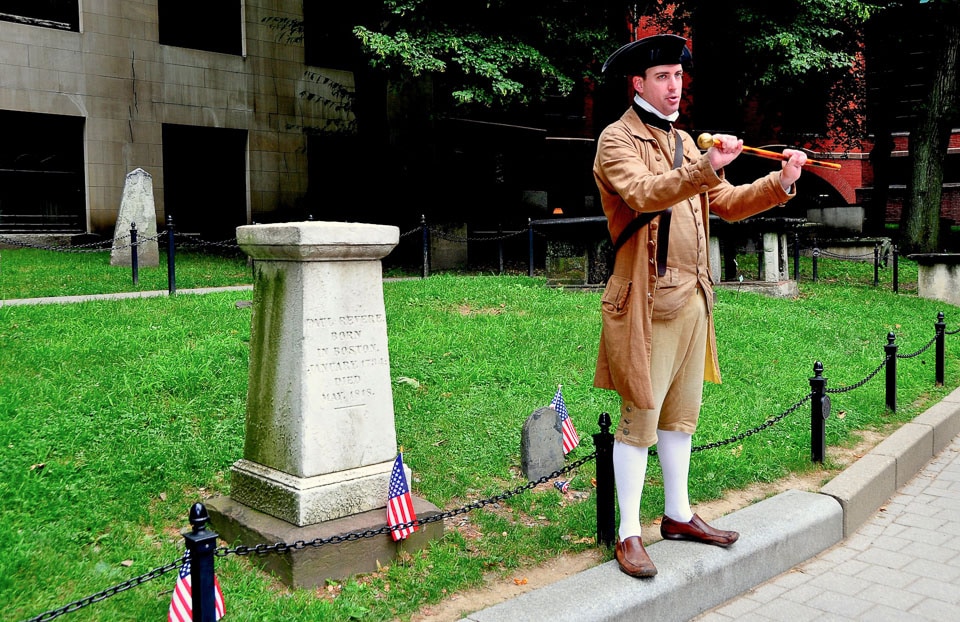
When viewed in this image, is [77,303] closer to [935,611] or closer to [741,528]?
[741,528]

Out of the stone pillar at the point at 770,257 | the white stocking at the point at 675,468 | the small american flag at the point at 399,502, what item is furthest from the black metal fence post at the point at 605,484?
the stone pillar at the point at 770,257

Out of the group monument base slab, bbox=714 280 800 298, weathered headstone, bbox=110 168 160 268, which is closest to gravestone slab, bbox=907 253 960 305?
monument base slab, bbox=714 280 800 298

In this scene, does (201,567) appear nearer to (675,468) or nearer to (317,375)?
(317,375)

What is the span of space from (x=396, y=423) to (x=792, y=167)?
351 centimetres

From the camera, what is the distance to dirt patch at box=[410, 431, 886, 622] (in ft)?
12.6

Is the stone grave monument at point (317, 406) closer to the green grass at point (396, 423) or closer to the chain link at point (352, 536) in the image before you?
the chain link at point (352, 536)

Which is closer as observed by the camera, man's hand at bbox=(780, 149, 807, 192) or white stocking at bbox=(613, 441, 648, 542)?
man's hand at bbox=(780, 149, 807, 192)

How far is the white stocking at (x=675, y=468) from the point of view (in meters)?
4.29

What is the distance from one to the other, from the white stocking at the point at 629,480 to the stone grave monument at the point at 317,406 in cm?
100

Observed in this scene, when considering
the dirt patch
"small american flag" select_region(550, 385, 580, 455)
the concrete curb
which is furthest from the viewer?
"small american flag" select_region(550, 385, 580, 455)

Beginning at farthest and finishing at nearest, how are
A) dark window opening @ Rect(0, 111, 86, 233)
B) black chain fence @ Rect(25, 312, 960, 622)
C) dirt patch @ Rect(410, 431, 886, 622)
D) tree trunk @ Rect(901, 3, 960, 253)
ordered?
tree trunk @ Rect(901, 3, 960, 253)
dark window opening @ Rect(0, 111, 86, 233)
dirt patch @ Rect(410, 431, 886, 622)
black chain fence @ Rect(25, 312, 960, 622)

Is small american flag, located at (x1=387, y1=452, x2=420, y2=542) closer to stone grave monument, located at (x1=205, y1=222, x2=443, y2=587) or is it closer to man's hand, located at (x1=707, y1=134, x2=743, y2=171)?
stone grave monument, located at (x1=205, y1=222, x2=443, y2=587)

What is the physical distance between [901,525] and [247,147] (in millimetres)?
19946

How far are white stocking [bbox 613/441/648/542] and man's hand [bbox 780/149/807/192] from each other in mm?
1432
